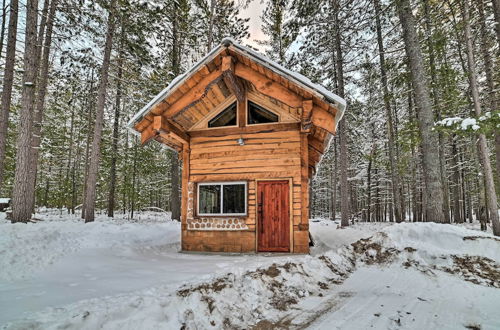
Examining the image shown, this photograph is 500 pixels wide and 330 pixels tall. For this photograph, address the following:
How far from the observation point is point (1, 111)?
31.7 feet

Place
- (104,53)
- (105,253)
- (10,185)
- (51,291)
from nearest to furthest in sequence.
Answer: (51,291)
(105,253)
(104,53)
(10,185)

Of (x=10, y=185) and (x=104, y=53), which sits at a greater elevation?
(x=104, y=53)

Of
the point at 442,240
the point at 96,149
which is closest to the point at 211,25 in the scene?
the point at 96,149

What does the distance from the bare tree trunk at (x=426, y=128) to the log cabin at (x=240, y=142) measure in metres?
2.87

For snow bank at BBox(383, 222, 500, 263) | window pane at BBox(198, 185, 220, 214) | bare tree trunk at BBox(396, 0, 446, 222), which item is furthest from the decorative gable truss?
snow bank at BBox(383, 222, 500, 263)

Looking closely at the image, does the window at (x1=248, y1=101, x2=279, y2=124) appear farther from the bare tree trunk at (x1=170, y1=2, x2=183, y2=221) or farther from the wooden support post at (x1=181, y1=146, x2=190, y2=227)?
the bare tree trunk at (x1=170, y1=2, x2=183, y2=221)

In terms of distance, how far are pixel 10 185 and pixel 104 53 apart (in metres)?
18.2

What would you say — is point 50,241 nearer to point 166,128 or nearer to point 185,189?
point 185,189

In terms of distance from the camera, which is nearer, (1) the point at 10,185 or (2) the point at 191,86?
(2) the point at 191,86

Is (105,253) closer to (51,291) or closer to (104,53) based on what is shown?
(51,291)

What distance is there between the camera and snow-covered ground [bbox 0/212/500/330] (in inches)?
119

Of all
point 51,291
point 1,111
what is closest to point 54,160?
point 1,111

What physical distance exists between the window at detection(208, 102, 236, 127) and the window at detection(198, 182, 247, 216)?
2.04 meters

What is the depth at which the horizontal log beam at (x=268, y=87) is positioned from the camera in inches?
276
